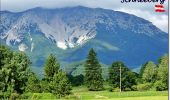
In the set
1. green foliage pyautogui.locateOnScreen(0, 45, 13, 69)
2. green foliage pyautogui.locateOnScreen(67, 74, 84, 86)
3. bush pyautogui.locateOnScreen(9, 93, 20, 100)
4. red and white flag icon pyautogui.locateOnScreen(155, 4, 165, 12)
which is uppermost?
red and white flag icon pyautogui.locateOnScreen(155, 4, 165, 12)

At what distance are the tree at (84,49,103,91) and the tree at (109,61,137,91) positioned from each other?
203 cm

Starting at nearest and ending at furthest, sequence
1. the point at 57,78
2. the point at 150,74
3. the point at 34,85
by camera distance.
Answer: the point at 57,78
the point at 34,85
the point at 150,74

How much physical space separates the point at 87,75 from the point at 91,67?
256 centimetres

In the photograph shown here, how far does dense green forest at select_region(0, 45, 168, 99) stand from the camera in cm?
2910

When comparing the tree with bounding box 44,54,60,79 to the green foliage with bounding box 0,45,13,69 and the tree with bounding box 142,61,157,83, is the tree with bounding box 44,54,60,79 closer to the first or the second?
the tree with bounding box 142,61,157,83

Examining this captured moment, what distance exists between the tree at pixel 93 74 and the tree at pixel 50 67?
19.4 meters

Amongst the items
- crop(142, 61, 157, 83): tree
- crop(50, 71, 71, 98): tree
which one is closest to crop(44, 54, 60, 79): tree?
crop(50, 71, 71, 98): tree

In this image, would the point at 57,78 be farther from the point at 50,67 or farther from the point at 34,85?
the point at 50,67

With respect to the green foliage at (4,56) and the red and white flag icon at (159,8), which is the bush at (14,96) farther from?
the red and white flag icon at (159,8)

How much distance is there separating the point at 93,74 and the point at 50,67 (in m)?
23.6

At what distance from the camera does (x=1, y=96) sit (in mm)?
28578

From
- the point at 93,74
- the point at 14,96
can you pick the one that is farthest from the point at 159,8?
the point at 93,74

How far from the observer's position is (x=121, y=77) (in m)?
81.5

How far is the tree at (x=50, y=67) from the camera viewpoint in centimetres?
6253
